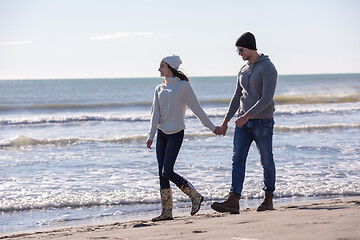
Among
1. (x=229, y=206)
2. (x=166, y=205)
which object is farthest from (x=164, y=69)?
(x=229, y=206)

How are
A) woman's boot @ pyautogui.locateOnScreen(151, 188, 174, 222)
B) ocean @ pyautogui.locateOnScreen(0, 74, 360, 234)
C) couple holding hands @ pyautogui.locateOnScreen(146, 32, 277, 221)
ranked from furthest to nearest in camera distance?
ocean @ pyautogui.locateOnScreen(0, 74, 360, 234) < woman's boot @ pyautogui.locateOnScreen(151, 188, 174, 222) < couple holding hands @ pyautogui.locateOnScreen(146, 32, 277, 221)

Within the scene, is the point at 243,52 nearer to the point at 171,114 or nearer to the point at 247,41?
the point at 247,41

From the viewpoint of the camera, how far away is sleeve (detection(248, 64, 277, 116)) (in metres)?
5.44

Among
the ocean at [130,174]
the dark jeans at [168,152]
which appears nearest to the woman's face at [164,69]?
the dark jeans at [168,152]

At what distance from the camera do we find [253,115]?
5.46 metres

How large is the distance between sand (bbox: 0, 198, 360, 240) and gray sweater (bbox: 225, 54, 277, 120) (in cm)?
107

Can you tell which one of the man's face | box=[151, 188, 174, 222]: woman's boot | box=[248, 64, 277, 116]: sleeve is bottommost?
box=[151, 188, 174, 222]: woman's boot

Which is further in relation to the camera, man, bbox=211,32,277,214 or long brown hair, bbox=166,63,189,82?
long brown hair, bbox=166,63,189,82

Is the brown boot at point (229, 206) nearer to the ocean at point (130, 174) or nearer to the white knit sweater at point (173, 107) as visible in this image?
the white knit sweater at point (173, 107)

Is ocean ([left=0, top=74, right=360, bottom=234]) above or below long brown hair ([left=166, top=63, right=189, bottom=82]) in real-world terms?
below

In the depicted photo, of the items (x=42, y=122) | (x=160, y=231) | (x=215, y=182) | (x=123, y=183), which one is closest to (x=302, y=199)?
(x=215, y=182)

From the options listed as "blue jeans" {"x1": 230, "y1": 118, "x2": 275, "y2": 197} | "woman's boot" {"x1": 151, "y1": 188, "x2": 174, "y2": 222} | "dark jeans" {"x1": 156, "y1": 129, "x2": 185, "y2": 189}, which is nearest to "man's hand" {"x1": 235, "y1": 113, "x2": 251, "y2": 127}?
"blue jeans" {"x1": 230, "y1": 118, "x2": 275, "y2": 197}

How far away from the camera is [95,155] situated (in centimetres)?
1166

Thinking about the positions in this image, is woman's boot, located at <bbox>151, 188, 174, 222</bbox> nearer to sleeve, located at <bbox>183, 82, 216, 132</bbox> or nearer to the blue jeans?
the blue jeans
